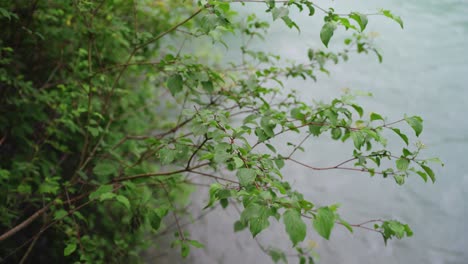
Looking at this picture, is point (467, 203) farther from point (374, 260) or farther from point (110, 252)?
point (110, 252)

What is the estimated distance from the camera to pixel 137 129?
274cm

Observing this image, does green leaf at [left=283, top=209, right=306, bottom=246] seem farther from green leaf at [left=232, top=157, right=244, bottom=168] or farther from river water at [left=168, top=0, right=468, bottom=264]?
river water at [left=168, top=0, right=468, bottom=264]

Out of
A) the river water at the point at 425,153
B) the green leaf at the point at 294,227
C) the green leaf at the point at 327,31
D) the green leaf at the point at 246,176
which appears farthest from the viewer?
the river water at the point at 425,153

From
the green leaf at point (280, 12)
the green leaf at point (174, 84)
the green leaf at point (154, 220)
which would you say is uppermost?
the green leaf at point (280, 12)

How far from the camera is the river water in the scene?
9.50 ft

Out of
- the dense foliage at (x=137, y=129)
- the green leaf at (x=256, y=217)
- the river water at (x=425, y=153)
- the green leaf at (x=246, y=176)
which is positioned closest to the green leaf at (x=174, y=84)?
the dense foliage at (x=137, y=129)

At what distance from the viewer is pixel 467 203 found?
310 centimetres

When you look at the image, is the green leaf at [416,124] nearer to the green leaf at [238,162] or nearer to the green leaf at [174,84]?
the green leaf at [238,162]

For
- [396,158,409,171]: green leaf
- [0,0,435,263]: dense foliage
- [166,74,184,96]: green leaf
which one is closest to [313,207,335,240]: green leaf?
[0,0,435,263]: dense foliage

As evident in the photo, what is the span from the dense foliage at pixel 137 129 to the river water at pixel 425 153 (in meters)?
0.39

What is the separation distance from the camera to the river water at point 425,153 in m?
2.90

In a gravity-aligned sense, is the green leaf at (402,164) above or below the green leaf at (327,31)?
below

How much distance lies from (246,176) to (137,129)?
194 cm

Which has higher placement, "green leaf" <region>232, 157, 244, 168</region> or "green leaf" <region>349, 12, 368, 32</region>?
"green leaf" <region>349, 12, 368, 32</region>
